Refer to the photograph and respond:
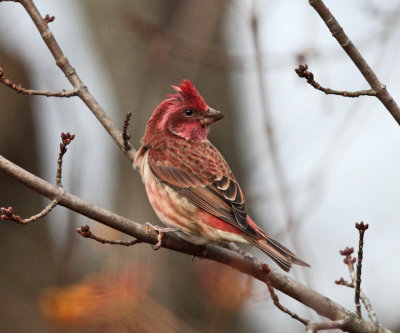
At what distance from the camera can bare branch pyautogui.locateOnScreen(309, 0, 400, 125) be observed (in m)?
4.77

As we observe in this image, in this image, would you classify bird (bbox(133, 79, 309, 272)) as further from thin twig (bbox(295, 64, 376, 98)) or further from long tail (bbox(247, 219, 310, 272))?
thin twig (bbox(295, 64, 376, 98))

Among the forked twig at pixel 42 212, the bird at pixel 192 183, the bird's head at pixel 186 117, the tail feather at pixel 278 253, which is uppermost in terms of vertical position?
the bird's head at pixel 186 117

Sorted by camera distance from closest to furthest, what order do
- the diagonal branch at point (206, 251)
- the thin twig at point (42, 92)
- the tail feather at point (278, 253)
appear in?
the diagonal branch at point (206, 251) < the thin twig at point (42, 92) < the tail feather at point (278, 253)

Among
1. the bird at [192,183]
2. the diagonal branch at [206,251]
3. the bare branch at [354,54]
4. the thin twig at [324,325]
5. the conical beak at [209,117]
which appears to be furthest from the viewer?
the conical beak at [209,117]

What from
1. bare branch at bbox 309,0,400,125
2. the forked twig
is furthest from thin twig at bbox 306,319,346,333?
the forked twig

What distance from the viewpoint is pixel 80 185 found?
6871 mm

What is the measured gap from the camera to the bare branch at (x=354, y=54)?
15.6ft

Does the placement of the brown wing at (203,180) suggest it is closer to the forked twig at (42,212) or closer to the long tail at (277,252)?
the long tail at (277,252)

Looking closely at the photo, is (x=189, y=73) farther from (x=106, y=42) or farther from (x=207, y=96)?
(x=106, y=42)

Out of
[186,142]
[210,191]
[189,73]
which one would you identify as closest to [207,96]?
[189,73]

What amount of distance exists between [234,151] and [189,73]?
136 cm

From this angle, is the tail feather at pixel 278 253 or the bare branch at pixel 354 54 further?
the tail feather at pixel 278 253

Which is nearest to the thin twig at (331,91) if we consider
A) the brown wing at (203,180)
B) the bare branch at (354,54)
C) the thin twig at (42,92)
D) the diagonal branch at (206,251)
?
the bare branch at (354,54)

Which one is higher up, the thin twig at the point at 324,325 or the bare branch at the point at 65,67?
the bare branch at the point at 65,67
